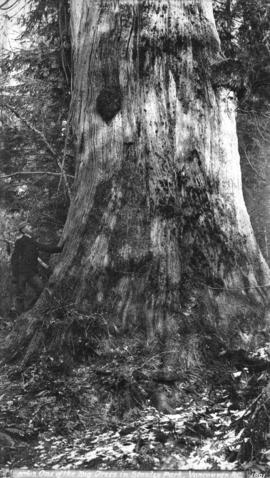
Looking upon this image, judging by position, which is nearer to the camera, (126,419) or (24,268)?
(126,419)

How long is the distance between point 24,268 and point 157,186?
19.0 feet

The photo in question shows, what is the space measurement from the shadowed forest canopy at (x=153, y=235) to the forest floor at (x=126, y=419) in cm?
2

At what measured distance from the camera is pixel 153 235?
4.89 m

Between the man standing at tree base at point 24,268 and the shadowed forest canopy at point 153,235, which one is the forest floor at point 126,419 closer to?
the shadowed forest canopy at point 153,235

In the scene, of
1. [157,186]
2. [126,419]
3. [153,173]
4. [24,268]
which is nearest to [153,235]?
[157,186]

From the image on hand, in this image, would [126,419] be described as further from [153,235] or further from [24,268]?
Result: [24,268]

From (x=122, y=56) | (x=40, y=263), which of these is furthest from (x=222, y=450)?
(x=40, y=263)

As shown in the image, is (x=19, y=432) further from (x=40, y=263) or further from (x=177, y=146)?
(x=40, y=263)

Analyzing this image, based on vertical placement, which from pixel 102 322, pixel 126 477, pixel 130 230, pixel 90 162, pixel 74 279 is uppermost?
pixel 90 162

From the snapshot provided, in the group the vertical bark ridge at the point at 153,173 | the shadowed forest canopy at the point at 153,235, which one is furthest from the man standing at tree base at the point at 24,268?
the vertical bark ridge at the point at 153,173

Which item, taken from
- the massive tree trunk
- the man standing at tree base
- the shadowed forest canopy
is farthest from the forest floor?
the man standing at tree base

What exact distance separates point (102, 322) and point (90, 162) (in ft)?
5.84

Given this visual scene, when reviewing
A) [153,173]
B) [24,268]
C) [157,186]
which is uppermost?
[153,173]

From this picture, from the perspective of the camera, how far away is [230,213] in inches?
202
